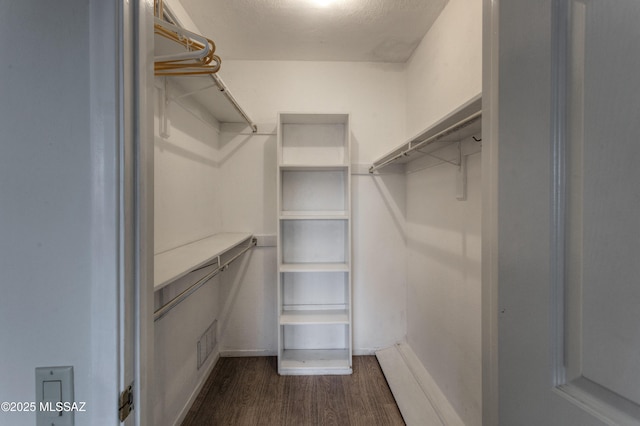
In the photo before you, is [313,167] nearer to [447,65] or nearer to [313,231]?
[313,231]

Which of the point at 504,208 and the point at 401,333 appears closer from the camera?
the point at 504,208

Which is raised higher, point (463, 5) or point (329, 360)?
point (463, 5)

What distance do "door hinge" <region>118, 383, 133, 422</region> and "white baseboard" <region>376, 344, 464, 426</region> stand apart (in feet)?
5.14

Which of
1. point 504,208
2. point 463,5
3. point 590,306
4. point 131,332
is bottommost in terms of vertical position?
point 131,332

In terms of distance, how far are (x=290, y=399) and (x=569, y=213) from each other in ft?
6.20

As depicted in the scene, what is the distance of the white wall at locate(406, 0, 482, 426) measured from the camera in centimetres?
131

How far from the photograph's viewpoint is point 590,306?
35cm

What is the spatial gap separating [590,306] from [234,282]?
2183mm

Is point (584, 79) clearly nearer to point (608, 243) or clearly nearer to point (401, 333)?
point (608, 243)

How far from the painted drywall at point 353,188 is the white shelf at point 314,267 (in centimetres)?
20

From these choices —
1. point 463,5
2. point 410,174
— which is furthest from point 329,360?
point 463,5

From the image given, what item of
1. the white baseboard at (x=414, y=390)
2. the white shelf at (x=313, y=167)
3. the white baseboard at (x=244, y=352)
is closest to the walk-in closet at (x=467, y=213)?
the white baseboard at (x=414, y=390)

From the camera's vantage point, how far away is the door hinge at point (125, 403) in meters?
0.49

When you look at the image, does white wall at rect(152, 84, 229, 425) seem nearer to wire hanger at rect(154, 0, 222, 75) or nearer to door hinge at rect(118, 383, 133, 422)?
wire hanger at rect(154, 0, 222, 75)
